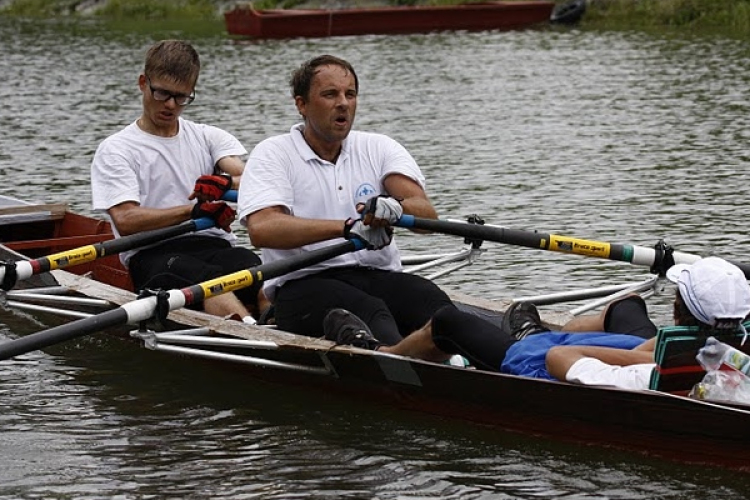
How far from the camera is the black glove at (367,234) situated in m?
8.56

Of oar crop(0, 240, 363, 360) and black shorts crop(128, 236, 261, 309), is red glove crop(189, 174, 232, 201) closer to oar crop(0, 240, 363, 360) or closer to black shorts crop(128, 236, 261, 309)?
black shorts crop(128, 236, 261, 309)

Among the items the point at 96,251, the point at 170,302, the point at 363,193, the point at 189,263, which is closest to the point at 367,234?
the point at 363,193

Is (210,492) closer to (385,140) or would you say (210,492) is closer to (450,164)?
(385,140)

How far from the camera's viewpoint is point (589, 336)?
26.2 feet

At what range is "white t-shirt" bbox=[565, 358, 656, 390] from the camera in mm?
7484

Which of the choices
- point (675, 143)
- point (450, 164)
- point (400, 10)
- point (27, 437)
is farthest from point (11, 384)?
point (400, 10)

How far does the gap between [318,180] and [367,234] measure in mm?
633

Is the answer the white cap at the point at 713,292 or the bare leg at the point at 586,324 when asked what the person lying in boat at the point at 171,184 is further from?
the white cap at the point at 713,292

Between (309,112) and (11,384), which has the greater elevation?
(309,112)

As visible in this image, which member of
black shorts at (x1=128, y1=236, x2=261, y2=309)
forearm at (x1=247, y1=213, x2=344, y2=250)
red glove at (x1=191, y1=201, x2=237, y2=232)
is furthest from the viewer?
black shorts at (x1=128, y1=236, x2=261, y2=309)

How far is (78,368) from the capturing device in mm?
10625

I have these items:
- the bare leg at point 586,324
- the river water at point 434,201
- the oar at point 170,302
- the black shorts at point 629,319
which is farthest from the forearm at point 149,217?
the black shorts at point 629,319

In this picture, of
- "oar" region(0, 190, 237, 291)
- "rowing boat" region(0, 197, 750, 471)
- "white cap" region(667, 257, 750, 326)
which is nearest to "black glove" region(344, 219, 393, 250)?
"rowing boat" region(0, 197, 750, 471)

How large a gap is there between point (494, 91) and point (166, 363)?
18065 millimetres
